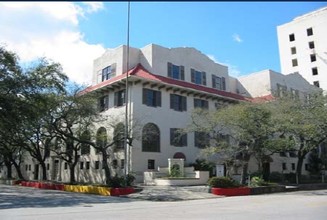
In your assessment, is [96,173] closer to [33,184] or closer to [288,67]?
[33,184]

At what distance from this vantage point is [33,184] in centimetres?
3575

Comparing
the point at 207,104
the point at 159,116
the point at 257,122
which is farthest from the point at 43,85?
the point at 207,104

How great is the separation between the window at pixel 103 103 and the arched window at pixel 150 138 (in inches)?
231

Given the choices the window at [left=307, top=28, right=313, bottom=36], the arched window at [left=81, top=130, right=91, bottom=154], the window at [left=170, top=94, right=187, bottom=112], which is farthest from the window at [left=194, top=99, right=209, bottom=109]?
the window at [left=307, top=28, right=313, bottom=36]

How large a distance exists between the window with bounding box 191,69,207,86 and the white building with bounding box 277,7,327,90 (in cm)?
3156

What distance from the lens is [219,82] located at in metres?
46.2

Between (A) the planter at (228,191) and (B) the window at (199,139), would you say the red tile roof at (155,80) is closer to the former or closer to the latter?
(B) the window at (199,139)

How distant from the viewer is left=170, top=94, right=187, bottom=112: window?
127 ft

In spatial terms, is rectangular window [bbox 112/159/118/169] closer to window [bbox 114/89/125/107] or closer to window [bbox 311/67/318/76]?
window [bbox 114/89/125/107]

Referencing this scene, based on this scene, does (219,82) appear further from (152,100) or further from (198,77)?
(152,100)

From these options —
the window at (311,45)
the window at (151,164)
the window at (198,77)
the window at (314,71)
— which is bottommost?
the window at (151,164)

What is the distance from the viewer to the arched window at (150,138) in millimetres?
35125

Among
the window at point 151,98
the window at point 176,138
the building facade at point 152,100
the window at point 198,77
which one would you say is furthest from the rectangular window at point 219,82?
the window at point 151,98

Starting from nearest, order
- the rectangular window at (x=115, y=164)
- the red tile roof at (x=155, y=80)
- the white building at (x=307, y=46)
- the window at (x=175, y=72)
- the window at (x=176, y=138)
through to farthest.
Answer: the rectangular window at (x=115, y=164) < the red tile roof at (x=155, y=80) < the window at (x=176, y=138) < the window at (x=175, y=72) < the white building at (x=307, y=46)
